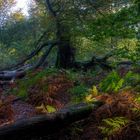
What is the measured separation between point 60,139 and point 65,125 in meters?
0.29

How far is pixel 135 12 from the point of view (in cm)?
1031

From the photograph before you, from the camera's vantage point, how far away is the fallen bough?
5.71m

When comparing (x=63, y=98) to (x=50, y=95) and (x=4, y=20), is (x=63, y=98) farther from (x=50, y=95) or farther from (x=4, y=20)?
(x=4, y=20)

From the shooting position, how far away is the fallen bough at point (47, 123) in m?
5.71

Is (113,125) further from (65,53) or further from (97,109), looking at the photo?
(65,53)

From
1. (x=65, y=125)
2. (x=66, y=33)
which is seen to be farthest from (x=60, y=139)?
(x=66, y=33)

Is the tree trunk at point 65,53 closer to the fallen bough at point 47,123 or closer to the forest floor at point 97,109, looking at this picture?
the forest floor at point 97,109

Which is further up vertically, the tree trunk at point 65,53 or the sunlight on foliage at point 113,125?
the tree trunk at point 65,53

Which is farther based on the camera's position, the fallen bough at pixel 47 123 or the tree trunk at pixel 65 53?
the tree trunk at pixel 65 53

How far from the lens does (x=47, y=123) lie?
6.06 m

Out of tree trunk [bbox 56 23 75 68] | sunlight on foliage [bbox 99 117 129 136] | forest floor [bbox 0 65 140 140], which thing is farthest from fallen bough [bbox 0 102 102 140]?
tree trunk [bbox 56 23 75 68]

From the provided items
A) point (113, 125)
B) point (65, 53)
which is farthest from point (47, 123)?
point (65, 53)

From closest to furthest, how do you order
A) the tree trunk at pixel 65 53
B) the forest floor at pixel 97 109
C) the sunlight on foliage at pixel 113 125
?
the sunlight on foliage at pixel 113 125 → the forest floor at pixel 97 109 → the tree trunk at pixel 65 53

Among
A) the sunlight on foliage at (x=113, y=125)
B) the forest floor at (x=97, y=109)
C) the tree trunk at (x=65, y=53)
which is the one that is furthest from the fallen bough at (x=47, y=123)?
the tree trunk at (x=65, y=53)
